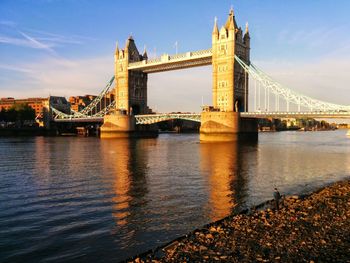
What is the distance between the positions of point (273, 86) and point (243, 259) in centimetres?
7129

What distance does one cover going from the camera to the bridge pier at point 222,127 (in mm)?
71812

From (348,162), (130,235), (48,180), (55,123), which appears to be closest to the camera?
(130,235)

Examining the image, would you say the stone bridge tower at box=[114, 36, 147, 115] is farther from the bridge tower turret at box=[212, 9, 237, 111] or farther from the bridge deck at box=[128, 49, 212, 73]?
the bridge tower turret at box=[212, 9, 237, 111]

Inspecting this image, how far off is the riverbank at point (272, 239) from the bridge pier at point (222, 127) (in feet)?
183

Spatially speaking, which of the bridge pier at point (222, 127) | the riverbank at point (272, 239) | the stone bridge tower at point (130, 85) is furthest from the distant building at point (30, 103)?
the riverbank at point (272, 239)

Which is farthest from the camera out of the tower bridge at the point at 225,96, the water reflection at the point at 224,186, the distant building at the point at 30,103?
the distant building at the point at 30,103

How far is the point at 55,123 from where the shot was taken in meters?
129

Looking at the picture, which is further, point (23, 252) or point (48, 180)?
point (48, 180)

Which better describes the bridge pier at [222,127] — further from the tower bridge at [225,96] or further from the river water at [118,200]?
the river water at [118,200]

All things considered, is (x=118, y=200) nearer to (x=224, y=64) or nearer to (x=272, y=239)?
(x=272, y=239)

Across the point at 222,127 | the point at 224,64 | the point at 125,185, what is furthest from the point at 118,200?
the point at 224,64

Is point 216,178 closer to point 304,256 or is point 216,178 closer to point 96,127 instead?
point 304,256

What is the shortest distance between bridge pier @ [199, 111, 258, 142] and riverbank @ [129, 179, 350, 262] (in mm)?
55894

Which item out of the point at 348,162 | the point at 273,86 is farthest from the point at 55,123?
the point at 348,162
